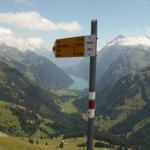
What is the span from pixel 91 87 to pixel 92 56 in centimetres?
122

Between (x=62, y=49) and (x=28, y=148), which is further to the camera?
(x=28, y=148)

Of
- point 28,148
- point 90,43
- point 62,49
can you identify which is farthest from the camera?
point 28,148

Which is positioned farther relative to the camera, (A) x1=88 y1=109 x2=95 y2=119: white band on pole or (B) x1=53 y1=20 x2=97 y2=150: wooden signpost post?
(A) x1=88 y1=109 x2=95 y2=119: white band on pole

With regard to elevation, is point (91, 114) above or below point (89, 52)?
below

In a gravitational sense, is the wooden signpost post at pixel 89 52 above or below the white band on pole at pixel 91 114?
above

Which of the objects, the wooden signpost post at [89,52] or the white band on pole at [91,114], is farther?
the white band on pole at [91,114]

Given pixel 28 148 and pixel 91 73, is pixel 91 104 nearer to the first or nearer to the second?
pixel 91 73

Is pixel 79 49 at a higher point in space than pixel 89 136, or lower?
higher

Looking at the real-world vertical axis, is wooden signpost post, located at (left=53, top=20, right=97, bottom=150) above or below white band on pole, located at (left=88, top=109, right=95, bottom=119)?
above

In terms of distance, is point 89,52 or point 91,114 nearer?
point 89,52

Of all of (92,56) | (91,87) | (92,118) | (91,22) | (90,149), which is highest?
(91,22)

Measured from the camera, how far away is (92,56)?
1510 cm

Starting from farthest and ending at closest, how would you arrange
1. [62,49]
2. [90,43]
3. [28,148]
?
1. [28,148]
2. [62,49]
3. [90,43]

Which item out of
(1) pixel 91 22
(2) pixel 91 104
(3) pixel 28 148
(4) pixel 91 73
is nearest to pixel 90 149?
(2) pixel 91 104
